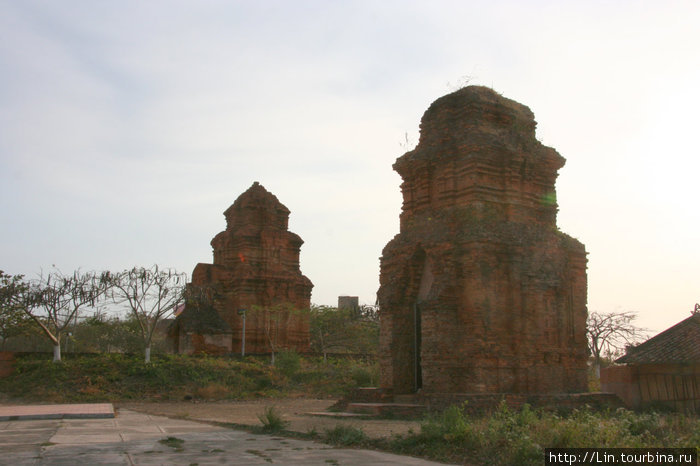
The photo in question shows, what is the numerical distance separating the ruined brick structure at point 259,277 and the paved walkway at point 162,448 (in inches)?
714

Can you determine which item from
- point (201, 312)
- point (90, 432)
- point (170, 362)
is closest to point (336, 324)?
point (201, 312)

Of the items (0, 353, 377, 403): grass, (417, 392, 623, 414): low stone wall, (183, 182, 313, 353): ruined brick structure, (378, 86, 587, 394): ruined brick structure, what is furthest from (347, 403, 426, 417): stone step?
(183, 182, 313, 353): ruined brick structure

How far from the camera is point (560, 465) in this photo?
21.0ft

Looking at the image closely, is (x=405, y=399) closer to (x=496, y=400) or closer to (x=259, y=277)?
(x=496, y=400)

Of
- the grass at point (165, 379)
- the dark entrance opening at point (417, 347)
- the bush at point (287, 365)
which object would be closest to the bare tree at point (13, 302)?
the grass at point (165, 379)

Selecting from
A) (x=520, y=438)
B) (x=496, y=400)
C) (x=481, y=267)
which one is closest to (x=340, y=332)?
(x=481, y=267)

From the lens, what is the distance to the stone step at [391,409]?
12500 mm

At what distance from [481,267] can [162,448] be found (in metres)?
7.86

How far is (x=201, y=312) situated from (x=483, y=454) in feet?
76.3

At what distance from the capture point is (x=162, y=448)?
7.84m

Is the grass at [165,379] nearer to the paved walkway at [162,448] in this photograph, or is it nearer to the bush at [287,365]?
the bush at [287,365]

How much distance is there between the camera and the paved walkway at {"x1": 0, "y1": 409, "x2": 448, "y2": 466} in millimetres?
6910

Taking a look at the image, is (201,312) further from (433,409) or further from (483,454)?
(483,454)

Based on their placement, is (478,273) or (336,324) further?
(336,324)
